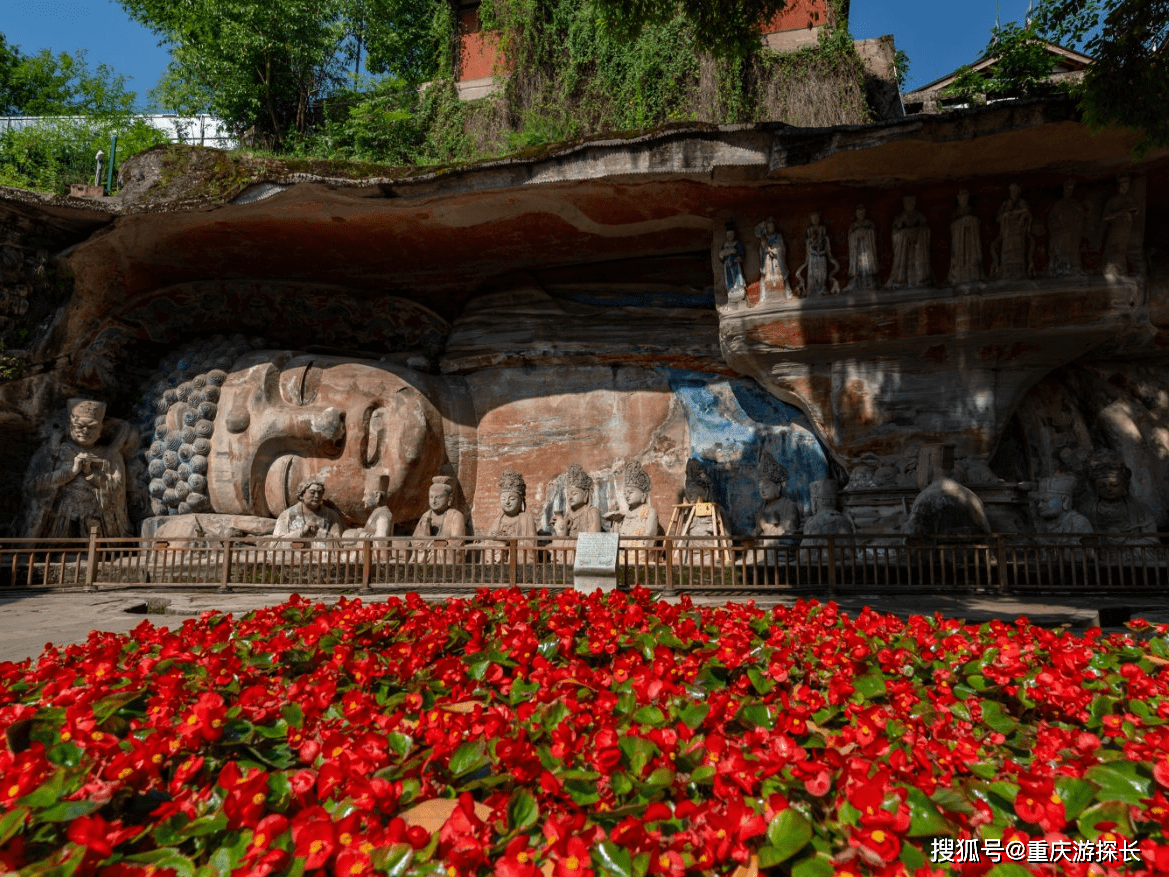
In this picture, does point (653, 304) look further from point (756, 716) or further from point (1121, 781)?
point (1121, 781)

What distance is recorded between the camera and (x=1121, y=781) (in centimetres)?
183

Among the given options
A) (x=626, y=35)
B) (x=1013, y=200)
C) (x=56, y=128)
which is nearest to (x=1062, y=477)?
(x=1013, y=200)

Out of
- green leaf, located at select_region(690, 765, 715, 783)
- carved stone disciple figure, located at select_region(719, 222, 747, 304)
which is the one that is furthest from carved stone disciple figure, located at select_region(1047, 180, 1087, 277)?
green leaf, located at select_region(690, 765, 715, 783)

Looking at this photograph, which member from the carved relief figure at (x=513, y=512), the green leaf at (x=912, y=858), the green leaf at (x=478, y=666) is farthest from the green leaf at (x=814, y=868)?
the carved relief figure at (x=513, y=512)

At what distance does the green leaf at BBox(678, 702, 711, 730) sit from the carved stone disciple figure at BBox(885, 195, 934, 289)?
8.60 m

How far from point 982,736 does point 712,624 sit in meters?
1.58

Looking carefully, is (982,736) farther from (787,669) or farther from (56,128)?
(56,128)

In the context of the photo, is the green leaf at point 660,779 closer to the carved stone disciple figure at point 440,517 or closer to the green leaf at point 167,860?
the green leaf at point 167,860

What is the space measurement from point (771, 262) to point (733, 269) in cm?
53

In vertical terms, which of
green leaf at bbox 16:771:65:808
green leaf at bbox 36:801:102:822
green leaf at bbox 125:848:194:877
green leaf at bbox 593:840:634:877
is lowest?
green leaf at bbox 125:848:194:877

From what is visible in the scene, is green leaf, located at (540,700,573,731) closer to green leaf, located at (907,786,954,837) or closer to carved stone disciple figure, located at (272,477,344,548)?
green leaf, located at (907,786,954,837)

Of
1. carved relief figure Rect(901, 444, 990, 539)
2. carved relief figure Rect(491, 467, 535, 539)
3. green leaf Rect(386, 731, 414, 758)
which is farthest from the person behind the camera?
carved relief figure Rect(491, 467, 535, 539)

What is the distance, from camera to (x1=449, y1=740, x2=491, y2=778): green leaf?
2.05 metres

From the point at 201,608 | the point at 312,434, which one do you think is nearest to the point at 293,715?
the point at 201,608
